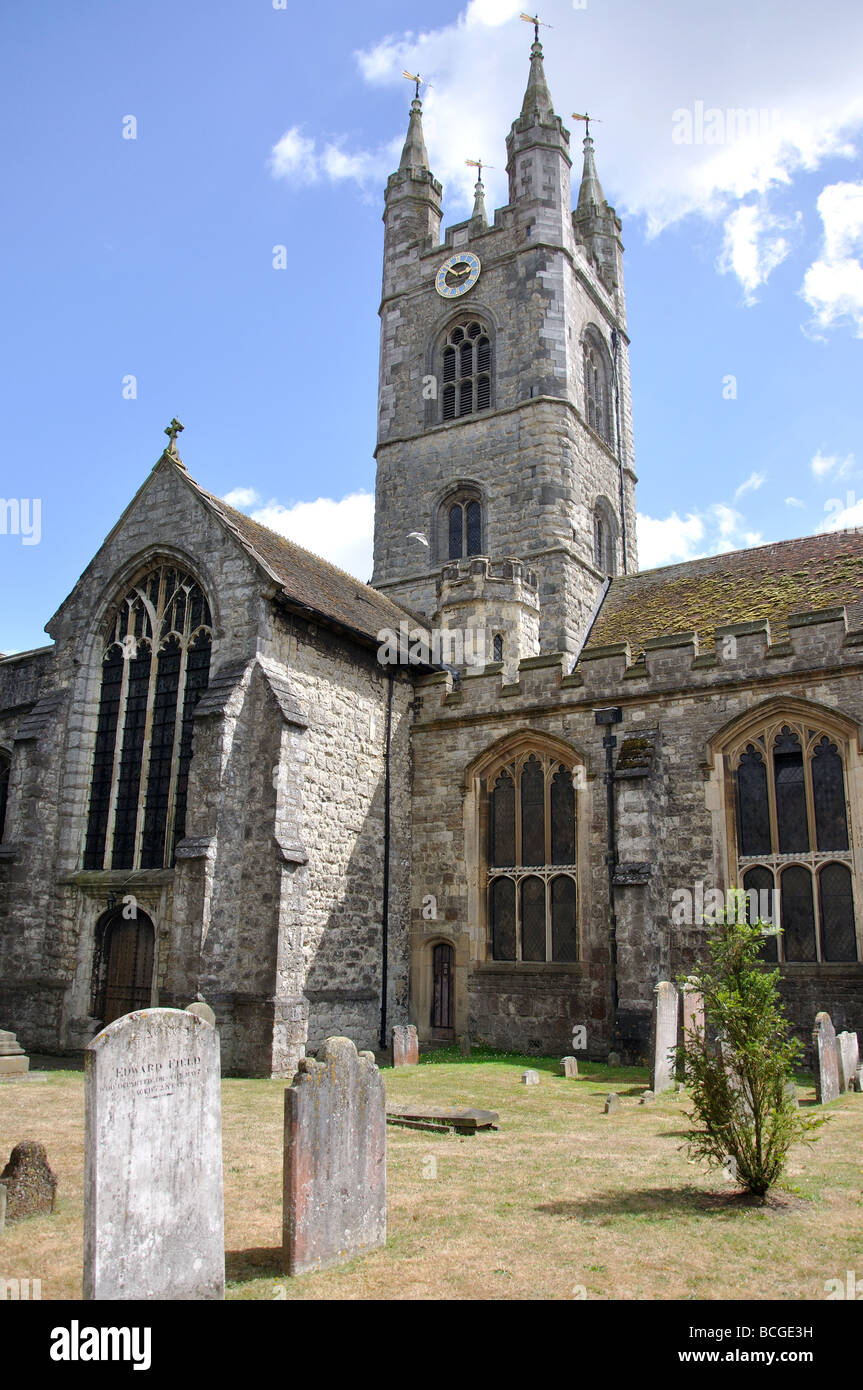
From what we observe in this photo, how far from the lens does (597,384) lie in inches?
1196

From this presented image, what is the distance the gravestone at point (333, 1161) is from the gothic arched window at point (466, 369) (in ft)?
80.9

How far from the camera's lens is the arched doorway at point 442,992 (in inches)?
685

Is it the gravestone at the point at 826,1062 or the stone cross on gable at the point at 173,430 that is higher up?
the stone cross on gable at the point at 173,430

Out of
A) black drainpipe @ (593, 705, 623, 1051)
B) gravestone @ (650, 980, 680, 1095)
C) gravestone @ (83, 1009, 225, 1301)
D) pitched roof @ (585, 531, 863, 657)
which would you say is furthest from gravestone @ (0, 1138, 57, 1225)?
pitched roof @ (585, 531, 863, 657)

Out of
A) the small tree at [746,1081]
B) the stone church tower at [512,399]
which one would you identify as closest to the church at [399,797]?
the stone church tower at [512,399]

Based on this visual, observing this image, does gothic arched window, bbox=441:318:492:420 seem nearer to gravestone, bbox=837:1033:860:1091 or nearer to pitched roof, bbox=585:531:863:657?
pitched roof, bbox=585:531:863:657

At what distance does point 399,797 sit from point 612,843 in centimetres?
439

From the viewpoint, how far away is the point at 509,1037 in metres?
16.5

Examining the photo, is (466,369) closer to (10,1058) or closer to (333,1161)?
(10,1058)

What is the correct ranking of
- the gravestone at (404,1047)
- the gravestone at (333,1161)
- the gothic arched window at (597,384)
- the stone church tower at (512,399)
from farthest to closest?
the gothic arched window at (597,384) < the stone church tower at (512,399) < the gravestone at (404,1047) < the gravestone at (333,1161)

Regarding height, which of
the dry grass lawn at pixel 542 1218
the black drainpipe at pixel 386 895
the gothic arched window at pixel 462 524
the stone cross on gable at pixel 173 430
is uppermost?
the gothic arched window at pixel 462 524

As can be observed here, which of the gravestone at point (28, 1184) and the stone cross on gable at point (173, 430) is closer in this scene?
the gravestone at point (28, 1184)

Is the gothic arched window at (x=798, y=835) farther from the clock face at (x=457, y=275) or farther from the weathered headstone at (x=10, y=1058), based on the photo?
the clock face at (x=457, y=275)

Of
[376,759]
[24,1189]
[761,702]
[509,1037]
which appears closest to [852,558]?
[761,702]
